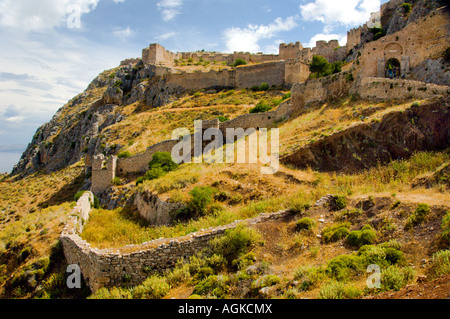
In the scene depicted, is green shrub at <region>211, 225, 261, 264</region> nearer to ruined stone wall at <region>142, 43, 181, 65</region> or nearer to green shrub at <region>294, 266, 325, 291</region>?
green shrub at <region>294, 266, 325, 291</region>

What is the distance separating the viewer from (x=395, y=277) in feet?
17.5

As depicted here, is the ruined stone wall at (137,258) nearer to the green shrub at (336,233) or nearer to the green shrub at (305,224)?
the green shrub at (305,224)

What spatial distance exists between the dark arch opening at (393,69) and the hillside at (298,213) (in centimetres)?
12

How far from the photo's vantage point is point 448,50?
15.5 meters

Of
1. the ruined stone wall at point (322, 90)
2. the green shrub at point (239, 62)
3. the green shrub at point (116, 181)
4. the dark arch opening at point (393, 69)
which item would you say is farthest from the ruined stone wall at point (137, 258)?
the green shrub at point (239, 62)

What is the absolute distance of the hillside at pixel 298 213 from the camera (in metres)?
6.51

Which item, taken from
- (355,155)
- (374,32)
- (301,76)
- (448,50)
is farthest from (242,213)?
(374,32)

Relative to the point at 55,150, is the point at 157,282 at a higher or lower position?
lower

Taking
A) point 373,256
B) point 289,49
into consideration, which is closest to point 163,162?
point 373,256

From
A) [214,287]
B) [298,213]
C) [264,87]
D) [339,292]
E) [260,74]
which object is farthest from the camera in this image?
[260,74]

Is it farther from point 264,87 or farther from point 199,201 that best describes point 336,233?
point 264,87

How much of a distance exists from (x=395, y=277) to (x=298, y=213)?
4369 millimetres
